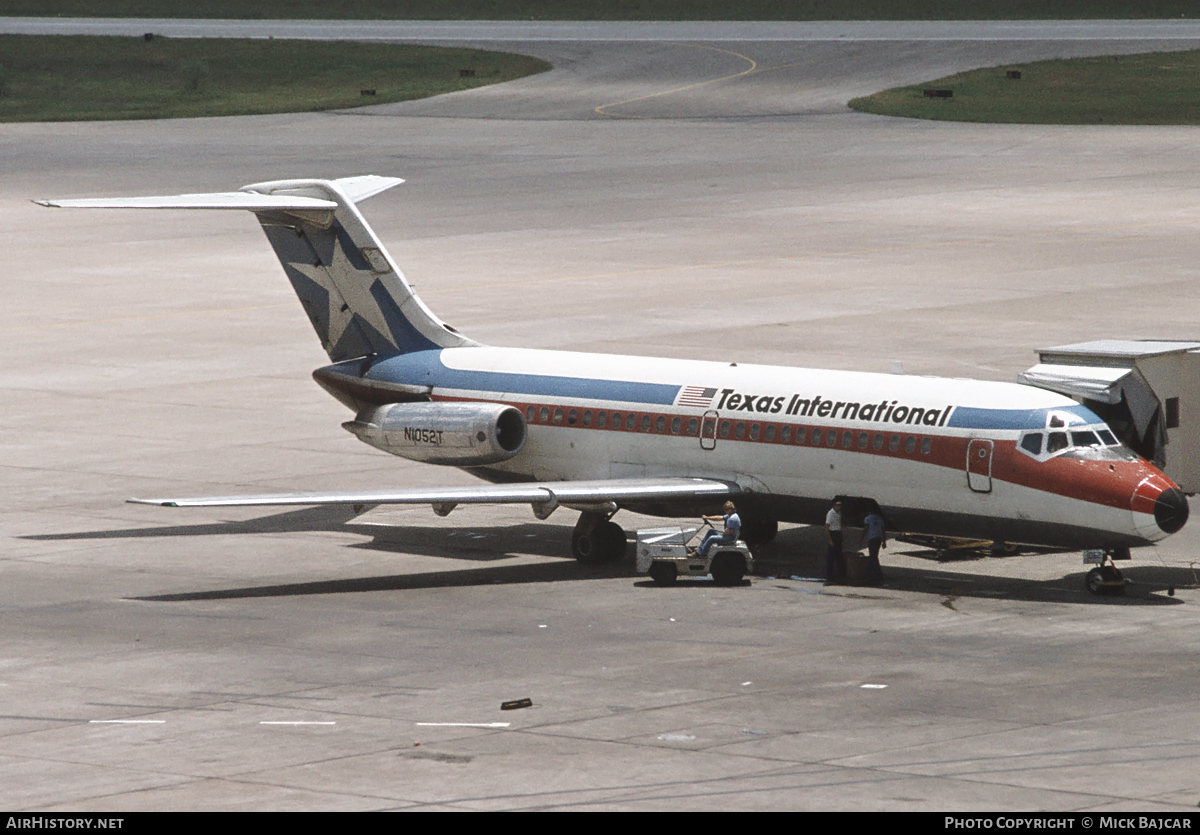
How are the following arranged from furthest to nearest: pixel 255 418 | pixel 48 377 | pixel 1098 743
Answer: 1. pixel 48 377
2. pixel 255 418
3. pixel 1098 743

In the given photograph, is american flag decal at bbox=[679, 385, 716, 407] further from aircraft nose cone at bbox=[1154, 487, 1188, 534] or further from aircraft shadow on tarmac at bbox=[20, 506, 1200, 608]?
aircraft nose cone at bbox=[1154, 487, 1188, 534]

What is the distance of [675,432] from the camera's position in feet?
114

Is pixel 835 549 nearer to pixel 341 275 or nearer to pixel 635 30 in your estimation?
pixel 341 275

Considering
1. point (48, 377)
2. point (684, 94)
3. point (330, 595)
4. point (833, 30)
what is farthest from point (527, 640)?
point (833, 30)

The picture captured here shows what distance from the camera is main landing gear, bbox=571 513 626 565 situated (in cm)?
3431

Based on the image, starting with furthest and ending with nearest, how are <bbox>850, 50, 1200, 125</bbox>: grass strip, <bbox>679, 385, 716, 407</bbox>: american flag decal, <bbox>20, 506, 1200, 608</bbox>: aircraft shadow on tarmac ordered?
<bbox>850, 50, 1200, 125</bbox>: grass strip, <bbox>679, 385, 716, 407</bbox>: american flag decal, <bbox>20, 506, 1200, 608</bbox>: aircraft shadow on tarmac

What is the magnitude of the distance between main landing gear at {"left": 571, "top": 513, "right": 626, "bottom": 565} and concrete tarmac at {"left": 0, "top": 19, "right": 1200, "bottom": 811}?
1.85ft

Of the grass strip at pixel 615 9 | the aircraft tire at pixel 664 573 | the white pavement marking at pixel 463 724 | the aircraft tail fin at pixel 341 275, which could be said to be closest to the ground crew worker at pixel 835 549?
the aircraft tire at pixel 664 573

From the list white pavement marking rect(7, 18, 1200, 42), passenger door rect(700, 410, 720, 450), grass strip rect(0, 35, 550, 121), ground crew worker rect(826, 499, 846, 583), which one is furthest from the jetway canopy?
white pavement marking rect(7, 18, 1200, 42)

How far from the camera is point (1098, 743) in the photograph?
914 inches

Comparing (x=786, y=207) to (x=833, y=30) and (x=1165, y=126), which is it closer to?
(x=1165, y=126)

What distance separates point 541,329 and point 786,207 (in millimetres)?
26055

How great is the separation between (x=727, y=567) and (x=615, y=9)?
14062 cm

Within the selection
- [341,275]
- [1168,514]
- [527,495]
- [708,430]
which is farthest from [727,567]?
[341,275]
